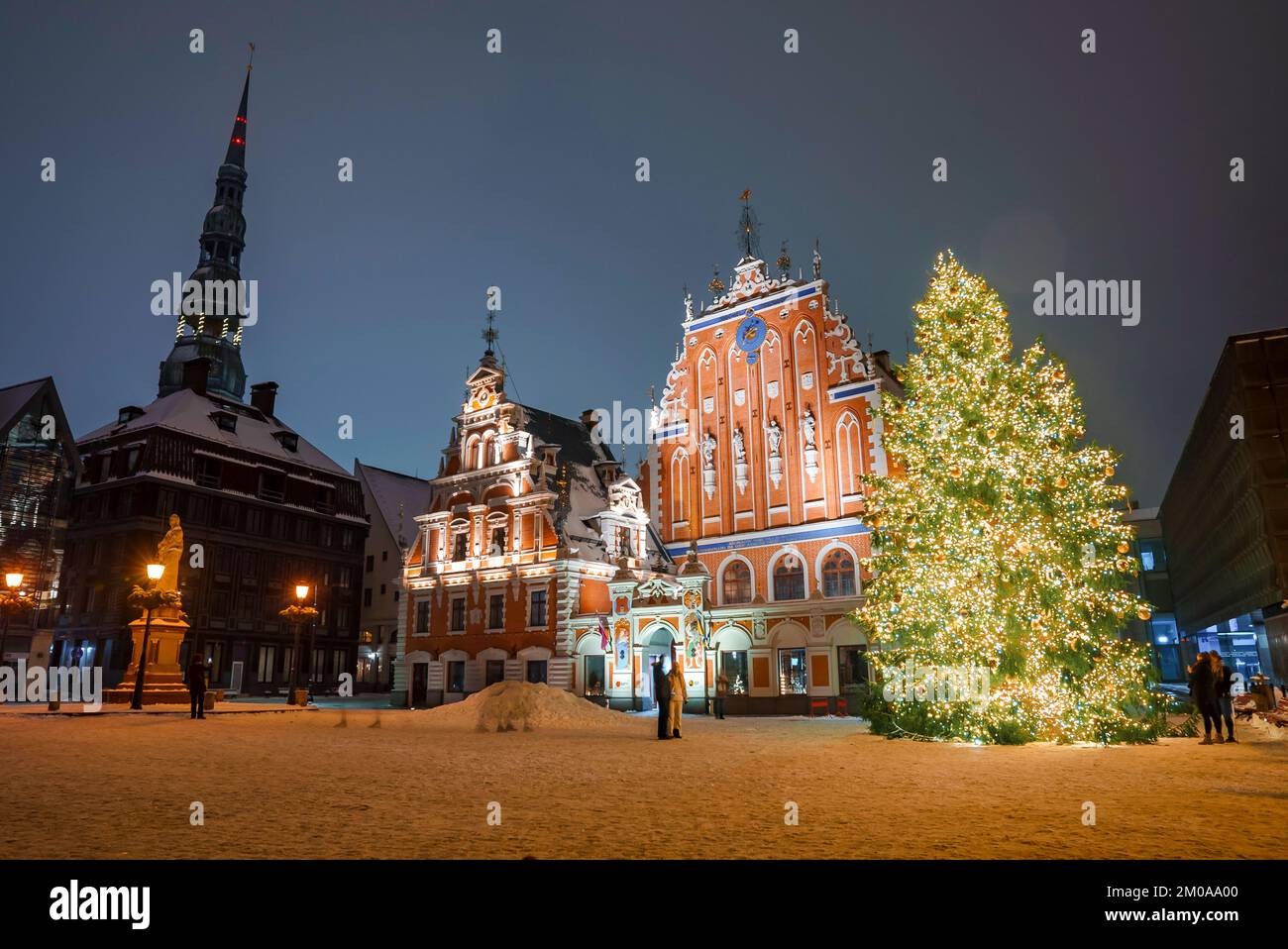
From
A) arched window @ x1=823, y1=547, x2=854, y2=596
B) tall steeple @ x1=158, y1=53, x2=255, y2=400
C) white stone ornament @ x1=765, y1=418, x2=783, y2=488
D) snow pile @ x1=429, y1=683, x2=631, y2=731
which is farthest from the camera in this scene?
tall steeple @ x1=158, y1=53, x2=255, y2=400

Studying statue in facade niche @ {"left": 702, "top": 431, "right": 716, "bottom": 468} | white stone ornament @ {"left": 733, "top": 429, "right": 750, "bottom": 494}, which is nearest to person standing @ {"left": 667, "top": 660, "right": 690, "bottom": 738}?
white stone ornament @ {"left": 733, "top": 429, "right": 750, "bottom": 494}

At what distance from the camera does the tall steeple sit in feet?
258

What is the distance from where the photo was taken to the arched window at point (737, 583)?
117 feet

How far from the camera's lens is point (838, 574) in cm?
3306

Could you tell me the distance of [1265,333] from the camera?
3344 centimetres

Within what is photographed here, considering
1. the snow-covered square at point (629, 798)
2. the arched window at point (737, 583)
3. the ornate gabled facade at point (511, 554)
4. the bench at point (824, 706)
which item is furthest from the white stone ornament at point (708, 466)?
the snow-covered square at point (629, 798)

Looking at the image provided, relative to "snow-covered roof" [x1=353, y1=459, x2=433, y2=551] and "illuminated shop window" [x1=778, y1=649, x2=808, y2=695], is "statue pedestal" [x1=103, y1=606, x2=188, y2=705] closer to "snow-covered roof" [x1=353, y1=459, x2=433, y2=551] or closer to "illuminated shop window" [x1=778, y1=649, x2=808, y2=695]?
"illuminated shop window" [x1=778, y1=649, x2=808, y2=695]

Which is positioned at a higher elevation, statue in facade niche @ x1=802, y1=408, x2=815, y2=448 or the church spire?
the church spire

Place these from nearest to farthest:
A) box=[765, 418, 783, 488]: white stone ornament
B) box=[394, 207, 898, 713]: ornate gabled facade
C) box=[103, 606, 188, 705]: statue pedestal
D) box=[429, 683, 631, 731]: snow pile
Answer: box=[429, 683, 631, 731]: snow pile < box=[103, 606, 188, 705]: statue pedestal < box=[394, 207, 898, 713]: ornate gabled facade < box=[765, 418, 783, 488]: white stone ornament

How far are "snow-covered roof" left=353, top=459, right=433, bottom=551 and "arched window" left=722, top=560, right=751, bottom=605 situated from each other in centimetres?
3075

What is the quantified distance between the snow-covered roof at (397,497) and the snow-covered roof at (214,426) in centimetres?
424

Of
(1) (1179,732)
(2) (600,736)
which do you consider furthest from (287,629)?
(1) (1179,732)
